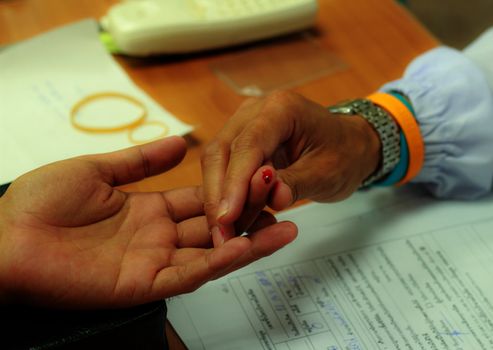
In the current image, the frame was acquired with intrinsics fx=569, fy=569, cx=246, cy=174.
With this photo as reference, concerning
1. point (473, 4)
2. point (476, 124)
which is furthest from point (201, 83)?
point (473, 4)

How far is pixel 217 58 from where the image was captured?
89 centimetres

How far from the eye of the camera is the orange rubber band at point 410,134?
69 centimetres

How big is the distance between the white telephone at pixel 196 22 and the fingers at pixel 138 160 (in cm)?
31

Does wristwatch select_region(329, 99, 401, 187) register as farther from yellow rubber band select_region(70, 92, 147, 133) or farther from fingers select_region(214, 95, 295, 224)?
yellow rubber band select_region(70, 92, 147, 133)

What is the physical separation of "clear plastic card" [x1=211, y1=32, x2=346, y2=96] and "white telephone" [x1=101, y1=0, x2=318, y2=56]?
0.02 meters

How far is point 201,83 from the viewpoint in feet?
2.76

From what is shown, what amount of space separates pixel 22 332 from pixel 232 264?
0.17 m

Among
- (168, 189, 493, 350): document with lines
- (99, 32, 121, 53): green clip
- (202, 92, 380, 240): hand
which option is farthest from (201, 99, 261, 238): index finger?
(99, 32, 121, 53): green clip

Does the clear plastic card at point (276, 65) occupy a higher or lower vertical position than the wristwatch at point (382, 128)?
higher

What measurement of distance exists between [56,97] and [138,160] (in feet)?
0.90

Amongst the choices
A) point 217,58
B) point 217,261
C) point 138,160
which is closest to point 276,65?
point 217,58

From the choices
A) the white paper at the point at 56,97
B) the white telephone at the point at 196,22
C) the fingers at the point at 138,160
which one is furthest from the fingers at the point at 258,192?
the white telephone at the point at 196,22

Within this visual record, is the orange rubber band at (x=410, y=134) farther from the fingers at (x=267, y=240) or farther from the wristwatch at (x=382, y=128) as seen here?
the fingers at (x=267, y=240)

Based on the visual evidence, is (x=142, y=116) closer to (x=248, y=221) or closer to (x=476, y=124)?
(x=248, y=221)
